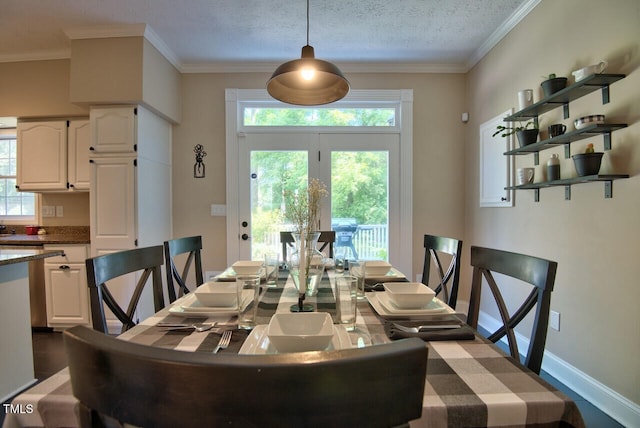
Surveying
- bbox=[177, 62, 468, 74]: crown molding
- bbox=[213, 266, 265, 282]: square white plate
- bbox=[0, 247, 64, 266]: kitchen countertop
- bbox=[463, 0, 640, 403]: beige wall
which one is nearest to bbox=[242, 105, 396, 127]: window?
bbox=[177, 62, 468, 74]: crown molding

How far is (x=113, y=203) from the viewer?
8.93 feet

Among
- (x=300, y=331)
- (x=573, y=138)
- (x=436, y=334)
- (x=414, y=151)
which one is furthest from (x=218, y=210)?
(x=573, y=138)

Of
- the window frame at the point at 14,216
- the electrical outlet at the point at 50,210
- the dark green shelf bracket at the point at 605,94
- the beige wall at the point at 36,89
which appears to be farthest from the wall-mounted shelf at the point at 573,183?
the window frame at the point at 14,216

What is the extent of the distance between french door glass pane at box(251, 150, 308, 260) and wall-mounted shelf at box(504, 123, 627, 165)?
202 cm

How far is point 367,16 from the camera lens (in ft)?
8.20

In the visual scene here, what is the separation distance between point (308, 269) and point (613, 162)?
5.86 ft

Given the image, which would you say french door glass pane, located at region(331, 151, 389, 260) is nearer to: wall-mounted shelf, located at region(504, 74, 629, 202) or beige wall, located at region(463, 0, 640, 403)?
beige wall, located at region(463, 0, 640, 403)

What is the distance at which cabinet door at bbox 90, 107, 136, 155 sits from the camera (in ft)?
8.89

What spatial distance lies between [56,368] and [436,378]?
108 inches

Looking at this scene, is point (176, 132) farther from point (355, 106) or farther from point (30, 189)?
point (355, 106)

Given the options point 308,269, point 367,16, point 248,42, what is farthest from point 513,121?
point 248,42

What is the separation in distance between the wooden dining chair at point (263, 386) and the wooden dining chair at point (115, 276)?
87 cm

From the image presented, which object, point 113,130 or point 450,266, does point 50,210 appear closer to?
point 113,130

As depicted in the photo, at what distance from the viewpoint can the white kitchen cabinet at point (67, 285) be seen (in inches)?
109
